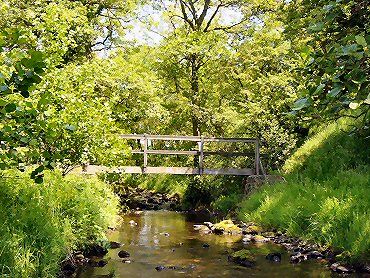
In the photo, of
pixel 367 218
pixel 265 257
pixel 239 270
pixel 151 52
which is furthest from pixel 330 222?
pixel 151 52

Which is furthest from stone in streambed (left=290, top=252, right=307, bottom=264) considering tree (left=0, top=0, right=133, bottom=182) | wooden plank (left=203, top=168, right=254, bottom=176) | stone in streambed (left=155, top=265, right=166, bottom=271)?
wooden plank (left=203, top=168, right=254, bottom=176)

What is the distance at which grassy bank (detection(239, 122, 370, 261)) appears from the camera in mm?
9352

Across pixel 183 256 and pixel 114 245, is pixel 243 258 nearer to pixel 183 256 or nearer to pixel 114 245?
pixel 183 256

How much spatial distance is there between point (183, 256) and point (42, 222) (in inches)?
150

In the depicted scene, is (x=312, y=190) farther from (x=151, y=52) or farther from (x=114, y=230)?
(x=151, y=52)

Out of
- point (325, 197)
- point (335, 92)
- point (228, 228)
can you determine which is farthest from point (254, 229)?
point (335, 92)

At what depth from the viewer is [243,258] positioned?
364 inches

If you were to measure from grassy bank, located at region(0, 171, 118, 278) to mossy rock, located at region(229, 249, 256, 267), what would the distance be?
9.37 ft

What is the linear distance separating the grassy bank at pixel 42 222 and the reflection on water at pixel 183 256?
A: 0.84 meters

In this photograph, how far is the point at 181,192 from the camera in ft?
72.8

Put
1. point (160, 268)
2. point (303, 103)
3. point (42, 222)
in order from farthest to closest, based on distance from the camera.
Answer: point (160, 268), point (42, 222), point (303, 103)

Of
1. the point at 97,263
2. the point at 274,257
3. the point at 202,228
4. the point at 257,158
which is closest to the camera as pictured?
the point at 97,263

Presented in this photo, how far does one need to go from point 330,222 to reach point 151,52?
16.8 metres

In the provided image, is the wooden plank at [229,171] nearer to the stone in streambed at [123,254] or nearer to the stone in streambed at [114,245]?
A: the stone in streambed at [114,245]
